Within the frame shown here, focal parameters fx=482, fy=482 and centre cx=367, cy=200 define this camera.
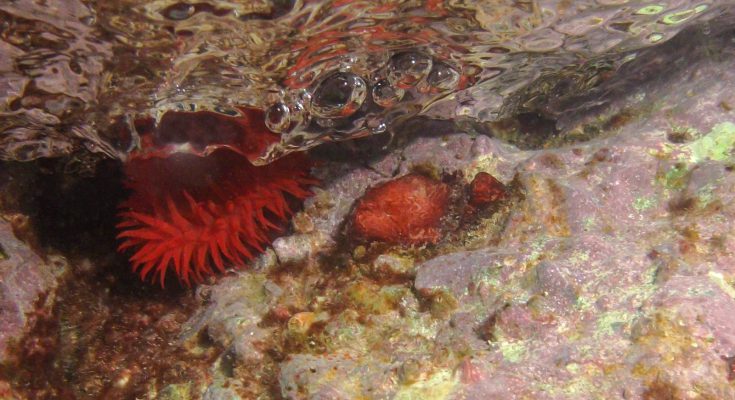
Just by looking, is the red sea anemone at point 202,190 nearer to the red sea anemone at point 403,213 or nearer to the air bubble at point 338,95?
the air bubble at point 338,95

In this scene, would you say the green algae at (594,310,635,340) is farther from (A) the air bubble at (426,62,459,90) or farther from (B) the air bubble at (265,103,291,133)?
(B) the air bubble at (265,103,291,133)

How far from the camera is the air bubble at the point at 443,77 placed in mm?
3391

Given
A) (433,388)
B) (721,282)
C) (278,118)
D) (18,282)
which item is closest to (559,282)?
(721,282)

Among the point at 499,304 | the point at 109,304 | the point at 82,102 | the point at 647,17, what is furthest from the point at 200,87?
the point at 647,17

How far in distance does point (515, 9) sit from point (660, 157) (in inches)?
53.8

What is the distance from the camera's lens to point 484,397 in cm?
218

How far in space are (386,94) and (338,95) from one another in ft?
1.15

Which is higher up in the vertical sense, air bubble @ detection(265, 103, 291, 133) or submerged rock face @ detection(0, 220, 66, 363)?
air bubble @ detection(265, 103, 291, 133)

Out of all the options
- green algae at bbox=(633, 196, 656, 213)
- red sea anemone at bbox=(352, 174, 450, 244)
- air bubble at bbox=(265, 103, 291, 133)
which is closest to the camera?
green algae at bbox=(633, 196, 656, 213)

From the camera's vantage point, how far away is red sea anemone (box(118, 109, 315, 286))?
3.35 m

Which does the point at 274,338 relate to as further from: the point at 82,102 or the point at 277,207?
the point at 82,102

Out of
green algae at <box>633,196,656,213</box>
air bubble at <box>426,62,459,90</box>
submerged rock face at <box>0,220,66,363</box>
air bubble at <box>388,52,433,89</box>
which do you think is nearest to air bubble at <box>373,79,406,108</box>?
air bubble at <box>388,52,433,89</box>

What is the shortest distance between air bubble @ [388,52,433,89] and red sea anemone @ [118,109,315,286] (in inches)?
36.5

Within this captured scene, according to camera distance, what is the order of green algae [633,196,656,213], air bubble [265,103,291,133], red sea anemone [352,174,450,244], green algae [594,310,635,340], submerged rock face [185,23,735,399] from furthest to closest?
air bubble [265,103,291,133]
red sea anemone [352,174,450,244]
green algae [633,196,656,213]
green algae [594,310,635,340]
submerged rock face [185,23,735,399]
